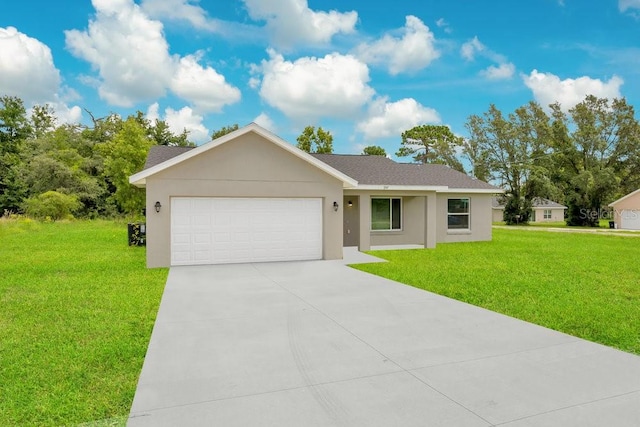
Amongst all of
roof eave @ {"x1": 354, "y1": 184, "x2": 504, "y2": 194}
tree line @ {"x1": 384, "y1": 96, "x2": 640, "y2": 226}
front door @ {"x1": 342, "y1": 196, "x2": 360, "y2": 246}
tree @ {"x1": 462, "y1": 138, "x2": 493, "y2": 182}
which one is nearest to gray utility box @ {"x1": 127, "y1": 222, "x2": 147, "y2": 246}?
front door @ {"x1": 342, "y1": 196, "x2": 360, "y2": 246}

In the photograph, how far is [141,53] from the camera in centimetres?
2122

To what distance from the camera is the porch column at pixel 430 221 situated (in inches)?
678

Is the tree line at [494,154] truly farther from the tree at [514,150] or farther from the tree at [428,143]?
the tree at [428,143]

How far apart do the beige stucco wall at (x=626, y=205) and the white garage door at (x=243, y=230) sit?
3441cm

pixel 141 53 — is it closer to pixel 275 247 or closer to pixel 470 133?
pixel 275 247

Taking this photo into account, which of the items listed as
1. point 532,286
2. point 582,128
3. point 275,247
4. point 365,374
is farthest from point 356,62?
point 582,128

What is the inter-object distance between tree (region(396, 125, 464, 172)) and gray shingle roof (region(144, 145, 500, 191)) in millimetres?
28361

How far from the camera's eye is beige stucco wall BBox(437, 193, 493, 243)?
19.1 m

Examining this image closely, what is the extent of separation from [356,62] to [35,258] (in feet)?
58.1

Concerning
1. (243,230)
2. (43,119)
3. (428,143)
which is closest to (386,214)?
(243,230)

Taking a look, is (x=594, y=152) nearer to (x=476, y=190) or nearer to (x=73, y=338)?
(x=476, y=190)

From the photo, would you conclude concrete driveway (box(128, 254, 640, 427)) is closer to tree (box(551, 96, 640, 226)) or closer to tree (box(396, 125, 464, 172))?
tree (box(551, 96, 640, 226))

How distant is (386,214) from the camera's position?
18.3m

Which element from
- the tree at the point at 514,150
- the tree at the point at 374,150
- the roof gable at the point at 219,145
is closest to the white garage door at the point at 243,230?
the roof gable at the point at 219,145
